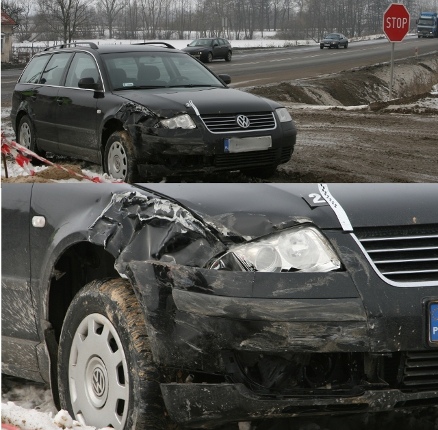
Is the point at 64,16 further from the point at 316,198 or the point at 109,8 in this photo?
the point at 316,198

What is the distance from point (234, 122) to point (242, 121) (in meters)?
0.14

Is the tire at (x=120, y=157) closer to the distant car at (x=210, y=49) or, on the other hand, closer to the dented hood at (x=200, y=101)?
the dented hood at (x=200, y=101)

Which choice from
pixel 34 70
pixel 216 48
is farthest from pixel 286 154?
pixel 216 48

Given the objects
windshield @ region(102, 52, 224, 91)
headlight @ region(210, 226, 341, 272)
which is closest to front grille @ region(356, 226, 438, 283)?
headlight @ region(210, 226, 341, 272)

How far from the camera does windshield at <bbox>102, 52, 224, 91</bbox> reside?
6.86m

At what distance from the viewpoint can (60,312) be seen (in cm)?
309

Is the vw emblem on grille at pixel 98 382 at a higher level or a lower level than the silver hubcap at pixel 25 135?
lower

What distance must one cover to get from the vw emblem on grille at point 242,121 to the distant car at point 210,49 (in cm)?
3477

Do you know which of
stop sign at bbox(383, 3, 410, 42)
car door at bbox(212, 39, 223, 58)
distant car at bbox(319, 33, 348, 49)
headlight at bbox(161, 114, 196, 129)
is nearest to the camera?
headlight at bbox(161, 114, 196, 129)

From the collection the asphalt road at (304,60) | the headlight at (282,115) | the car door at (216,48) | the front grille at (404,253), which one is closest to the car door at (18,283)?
the front grille at (404,253)

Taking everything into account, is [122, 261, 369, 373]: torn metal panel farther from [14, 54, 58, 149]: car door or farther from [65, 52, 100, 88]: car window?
[14, 54, 58, 149]: car door

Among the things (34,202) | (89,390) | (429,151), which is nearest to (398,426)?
(89,390)

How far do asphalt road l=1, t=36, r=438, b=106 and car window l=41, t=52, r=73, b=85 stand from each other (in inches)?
729

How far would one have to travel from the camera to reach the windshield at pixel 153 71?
6.86 meters
